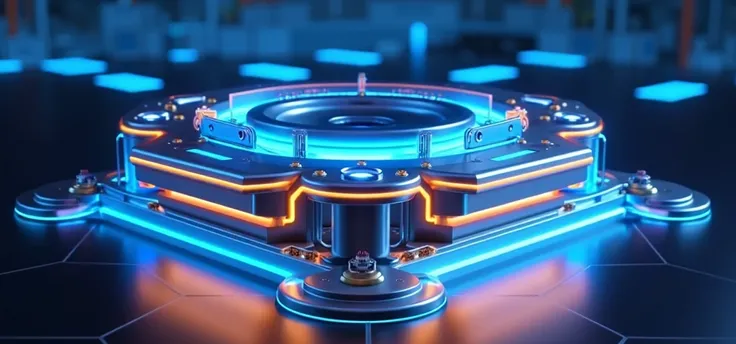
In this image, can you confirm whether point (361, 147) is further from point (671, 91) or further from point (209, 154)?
point (671, 91)

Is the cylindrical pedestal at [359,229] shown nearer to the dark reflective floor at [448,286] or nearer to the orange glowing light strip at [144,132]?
the dark reflective floor at [448,286]

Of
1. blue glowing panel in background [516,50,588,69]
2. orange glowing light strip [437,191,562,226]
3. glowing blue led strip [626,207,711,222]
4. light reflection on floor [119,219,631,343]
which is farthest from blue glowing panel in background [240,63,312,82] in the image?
light reflection on floor [119,219,631,343]

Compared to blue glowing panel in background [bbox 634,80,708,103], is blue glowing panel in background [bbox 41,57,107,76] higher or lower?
higher

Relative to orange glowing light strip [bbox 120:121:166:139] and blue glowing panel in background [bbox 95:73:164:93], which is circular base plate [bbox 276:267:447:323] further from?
blue glowing panel in background [bbox 95:73:164:93]

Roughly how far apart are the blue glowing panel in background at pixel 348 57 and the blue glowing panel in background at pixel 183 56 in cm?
140

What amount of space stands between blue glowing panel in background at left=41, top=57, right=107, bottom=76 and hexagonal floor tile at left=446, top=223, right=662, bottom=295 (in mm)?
6765

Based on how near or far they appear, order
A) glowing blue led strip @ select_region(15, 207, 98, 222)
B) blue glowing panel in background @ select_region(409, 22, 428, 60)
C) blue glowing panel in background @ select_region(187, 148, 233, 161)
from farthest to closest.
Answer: blue glowing panel in background @ select_region(409, 22, 428, 60)
glowing blue led strip @ select_region(15, 207, 98, 222)
blue glowing panel in background @ select_region(187, 148, 233, 161)

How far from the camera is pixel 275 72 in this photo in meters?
10.2

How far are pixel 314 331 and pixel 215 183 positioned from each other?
1.07 meters

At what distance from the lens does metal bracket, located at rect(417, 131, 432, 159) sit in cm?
451

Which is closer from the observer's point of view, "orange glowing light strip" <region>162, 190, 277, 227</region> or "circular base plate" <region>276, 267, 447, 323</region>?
"circular base plate" <region>276, 267, 447, 323</region>

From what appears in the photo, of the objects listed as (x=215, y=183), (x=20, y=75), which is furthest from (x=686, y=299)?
(x=20, y=75)

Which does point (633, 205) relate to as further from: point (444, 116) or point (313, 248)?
point (313, 248)

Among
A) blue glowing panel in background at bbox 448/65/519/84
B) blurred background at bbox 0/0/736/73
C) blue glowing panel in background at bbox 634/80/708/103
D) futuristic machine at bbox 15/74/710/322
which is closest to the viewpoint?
futuristic machine at bbox 15/74/710/322
